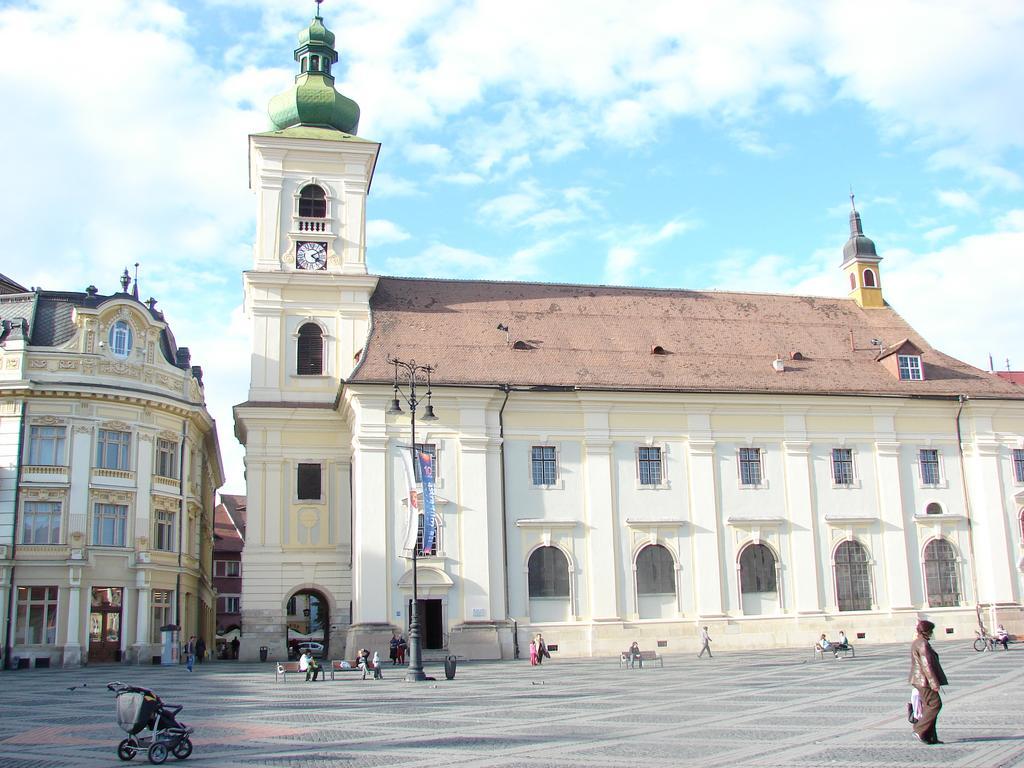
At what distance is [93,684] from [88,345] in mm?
17176

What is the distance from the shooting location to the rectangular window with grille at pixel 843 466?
45750 mm

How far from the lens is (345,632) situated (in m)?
42.1

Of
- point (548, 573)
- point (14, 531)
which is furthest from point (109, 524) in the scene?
point (548, 573)

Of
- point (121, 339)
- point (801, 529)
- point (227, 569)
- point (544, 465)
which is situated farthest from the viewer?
point (227, 569)

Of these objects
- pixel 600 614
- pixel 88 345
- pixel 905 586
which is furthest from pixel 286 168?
pixel 905 586

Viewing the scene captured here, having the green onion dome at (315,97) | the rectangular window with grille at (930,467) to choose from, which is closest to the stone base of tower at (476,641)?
the rectangular window with grille at (930,467)

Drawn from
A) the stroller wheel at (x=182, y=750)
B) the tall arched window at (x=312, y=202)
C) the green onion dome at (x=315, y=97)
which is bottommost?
the stroller wheel at (x=182, y=750)

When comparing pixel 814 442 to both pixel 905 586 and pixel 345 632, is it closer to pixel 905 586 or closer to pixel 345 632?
pixel 905 586

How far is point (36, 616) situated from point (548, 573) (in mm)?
20070

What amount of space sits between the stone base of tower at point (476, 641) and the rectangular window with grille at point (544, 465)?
20.2ft

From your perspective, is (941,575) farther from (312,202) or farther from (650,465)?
(312,202)

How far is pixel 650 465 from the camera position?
44031 mm

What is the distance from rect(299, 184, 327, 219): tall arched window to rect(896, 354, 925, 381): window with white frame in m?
26.5

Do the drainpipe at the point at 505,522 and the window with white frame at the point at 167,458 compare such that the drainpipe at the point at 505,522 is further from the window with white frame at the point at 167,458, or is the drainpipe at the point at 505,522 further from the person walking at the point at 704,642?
the window with white frame at the point at 167,458
